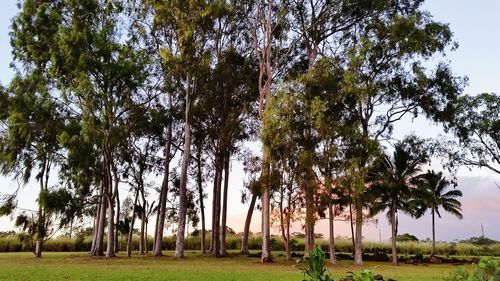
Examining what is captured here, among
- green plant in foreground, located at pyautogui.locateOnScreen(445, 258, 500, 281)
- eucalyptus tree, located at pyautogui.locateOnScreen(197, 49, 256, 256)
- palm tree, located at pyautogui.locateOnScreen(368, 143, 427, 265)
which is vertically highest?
eucalyptus tree, located at pyautogui.locateOnScreen(197, 49, 256, 256)

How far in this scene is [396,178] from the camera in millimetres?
31734

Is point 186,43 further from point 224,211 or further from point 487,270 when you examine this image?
point 487,270

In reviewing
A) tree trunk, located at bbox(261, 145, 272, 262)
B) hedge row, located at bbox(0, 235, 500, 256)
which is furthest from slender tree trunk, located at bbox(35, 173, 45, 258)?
tree trunk, located at bbox(261, 145, 272, 262)

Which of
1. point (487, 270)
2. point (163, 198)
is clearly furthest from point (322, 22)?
point (487, 270)

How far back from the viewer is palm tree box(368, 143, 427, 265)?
30922 mm

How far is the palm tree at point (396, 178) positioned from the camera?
1217 inches

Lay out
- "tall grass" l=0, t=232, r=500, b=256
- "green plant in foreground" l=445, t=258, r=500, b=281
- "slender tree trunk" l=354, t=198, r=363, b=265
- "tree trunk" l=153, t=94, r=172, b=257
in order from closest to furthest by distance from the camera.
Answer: "green plant in foreground" l=445, t=258, r=500, b=281
"slender tree trunk" l=354, t=198, r=363, b=265
"tree trunk" l=153, t=94, r=172, b=257
"tall grass" l=0, t=232, r=500, b=256

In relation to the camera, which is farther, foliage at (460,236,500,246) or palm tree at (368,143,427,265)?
foliage at (460,236,500,246)

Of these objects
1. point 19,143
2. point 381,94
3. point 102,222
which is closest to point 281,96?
point 381,94

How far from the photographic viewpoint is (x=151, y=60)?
31.5m

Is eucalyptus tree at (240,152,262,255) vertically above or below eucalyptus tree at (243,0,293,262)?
below

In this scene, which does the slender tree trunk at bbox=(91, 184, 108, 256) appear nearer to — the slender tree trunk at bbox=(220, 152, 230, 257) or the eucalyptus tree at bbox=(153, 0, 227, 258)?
the eucalyptus tree at bbox=(153, 0, 227, 258)

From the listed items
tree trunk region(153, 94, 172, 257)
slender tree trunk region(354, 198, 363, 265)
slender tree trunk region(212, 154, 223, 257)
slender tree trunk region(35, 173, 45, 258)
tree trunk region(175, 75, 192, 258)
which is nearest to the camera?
slender tree trunk region(354, 198, 363, 265)

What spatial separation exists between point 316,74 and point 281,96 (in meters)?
2.17
